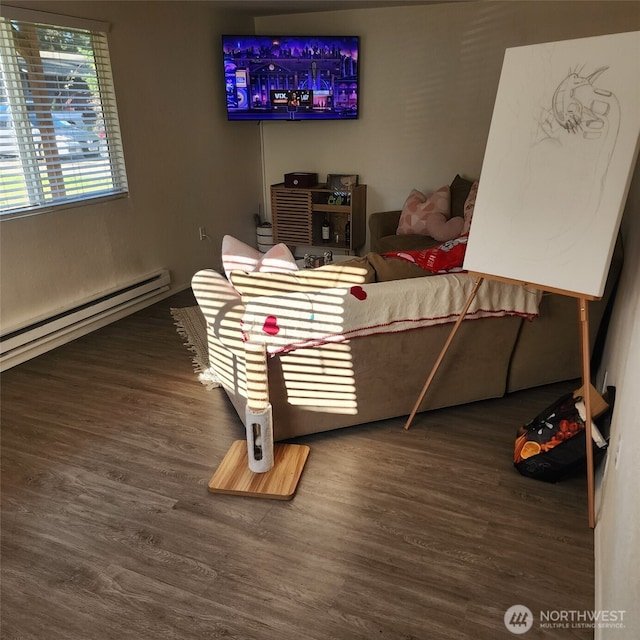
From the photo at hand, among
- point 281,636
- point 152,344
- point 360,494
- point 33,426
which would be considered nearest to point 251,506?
point 360,494

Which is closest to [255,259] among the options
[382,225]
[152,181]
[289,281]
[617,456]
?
[289,281]

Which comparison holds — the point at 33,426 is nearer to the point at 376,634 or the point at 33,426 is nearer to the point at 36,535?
the point at 36,535

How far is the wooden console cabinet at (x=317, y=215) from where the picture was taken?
5.11 m

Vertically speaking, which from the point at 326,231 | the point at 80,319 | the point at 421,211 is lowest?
the point at 80,319

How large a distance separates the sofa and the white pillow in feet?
0.31

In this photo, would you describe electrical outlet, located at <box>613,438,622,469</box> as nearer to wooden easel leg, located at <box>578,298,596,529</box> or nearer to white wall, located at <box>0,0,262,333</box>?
wooden easel leg, located at <box>578,298,596,529</box>

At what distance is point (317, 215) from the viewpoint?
5.36 m

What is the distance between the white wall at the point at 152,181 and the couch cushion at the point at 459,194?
2.03m

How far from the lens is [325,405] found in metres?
2.48

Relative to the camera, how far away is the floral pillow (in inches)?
179

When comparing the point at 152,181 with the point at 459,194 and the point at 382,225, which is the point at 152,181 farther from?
the point at 459,194

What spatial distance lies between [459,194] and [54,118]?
3.09m

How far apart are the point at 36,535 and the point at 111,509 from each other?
26 cm

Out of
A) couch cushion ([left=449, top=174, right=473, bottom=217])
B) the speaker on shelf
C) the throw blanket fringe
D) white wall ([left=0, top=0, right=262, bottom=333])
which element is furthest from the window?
couch cushion ([left=449, top=174, right=473, bottom=217])
